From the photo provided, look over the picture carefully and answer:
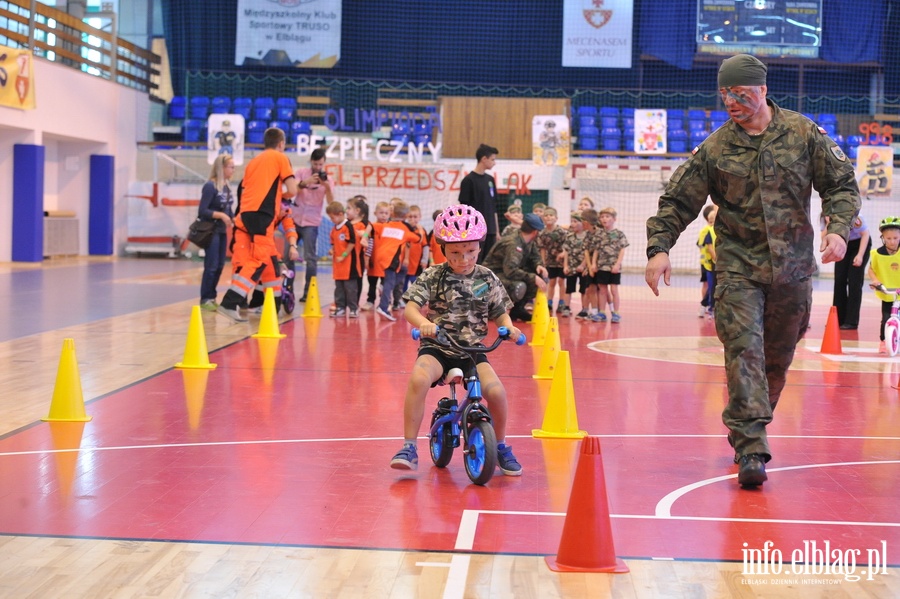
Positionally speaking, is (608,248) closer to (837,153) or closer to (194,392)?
(194,392)

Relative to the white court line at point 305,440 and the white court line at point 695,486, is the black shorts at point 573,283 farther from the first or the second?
the white court line at point 695,486

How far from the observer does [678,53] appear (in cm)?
3064

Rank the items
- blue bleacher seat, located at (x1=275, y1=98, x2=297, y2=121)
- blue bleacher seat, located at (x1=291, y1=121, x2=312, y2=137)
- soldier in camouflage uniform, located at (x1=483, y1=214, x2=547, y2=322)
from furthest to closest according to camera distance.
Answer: blue bleacher seat, located at (x1=275, y1=98, x2=297, y2=121) < blue bleacher seat, located at (x1=291, y1=121, x2=312, y2=137) < soldier in camouflage uniform, located at (x1=483, y1=214, x2=547, y2=322)

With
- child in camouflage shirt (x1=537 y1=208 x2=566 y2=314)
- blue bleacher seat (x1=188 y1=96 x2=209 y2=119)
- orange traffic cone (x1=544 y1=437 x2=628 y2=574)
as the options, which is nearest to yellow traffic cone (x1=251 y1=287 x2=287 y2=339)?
child in camouflage shirt (x1=537 y1=208 x2=566 y2=314)

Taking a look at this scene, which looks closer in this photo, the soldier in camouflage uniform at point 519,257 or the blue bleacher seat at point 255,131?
the soldier in camouflage uniform at point 519,257

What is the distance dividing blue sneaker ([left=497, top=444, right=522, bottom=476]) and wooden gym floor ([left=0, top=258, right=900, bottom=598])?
0.12 metres

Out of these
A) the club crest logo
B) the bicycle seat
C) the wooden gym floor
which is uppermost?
the club crest logo

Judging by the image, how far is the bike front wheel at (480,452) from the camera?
522 centimetres

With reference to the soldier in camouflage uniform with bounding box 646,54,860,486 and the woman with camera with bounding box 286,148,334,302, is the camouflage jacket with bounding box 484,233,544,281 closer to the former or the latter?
the woman with camera with bounding box 286,148,334,302

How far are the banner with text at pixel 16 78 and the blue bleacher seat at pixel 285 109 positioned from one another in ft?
25.6

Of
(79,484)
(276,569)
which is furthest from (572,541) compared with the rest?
(79,484)

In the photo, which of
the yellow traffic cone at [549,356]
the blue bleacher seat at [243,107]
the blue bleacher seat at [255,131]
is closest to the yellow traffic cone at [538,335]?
the yellow traffic cone at [549,356]

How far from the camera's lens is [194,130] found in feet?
92.1

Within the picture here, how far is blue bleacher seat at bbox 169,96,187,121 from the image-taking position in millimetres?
29562
